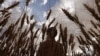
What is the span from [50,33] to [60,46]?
20 centimetres

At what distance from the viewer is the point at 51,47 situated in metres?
2.10

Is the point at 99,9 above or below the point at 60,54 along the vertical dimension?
above

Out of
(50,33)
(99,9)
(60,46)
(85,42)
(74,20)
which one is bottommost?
(85,42)

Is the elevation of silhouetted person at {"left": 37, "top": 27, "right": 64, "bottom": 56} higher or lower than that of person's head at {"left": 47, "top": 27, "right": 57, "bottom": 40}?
lower

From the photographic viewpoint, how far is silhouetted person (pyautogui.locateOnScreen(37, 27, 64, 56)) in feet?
6.57

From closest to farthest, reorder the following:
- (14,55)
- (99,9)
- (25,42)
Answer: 1. (99,9)
2. (14,55)
3. (25,42)

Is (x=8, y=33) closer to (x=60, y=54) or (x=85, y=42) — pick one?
(x=60, y=54)

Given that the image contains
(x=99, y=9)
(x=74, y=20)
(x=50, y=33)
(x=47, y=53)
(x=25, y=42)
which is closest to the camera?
(x=99, y=9)

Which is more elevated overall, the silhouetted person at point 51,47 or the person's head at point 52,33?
the person's head at point 52,33

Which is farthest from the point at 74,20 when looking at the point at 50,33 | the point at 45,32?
the point at 45,32

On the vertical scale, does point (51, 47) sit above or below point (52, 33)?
below

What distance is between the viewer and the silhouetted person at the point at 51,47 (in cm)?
200

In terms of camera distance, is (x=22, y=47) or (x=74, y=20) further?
(x=22, y=47)

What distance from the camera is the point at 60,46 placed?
2.20m
